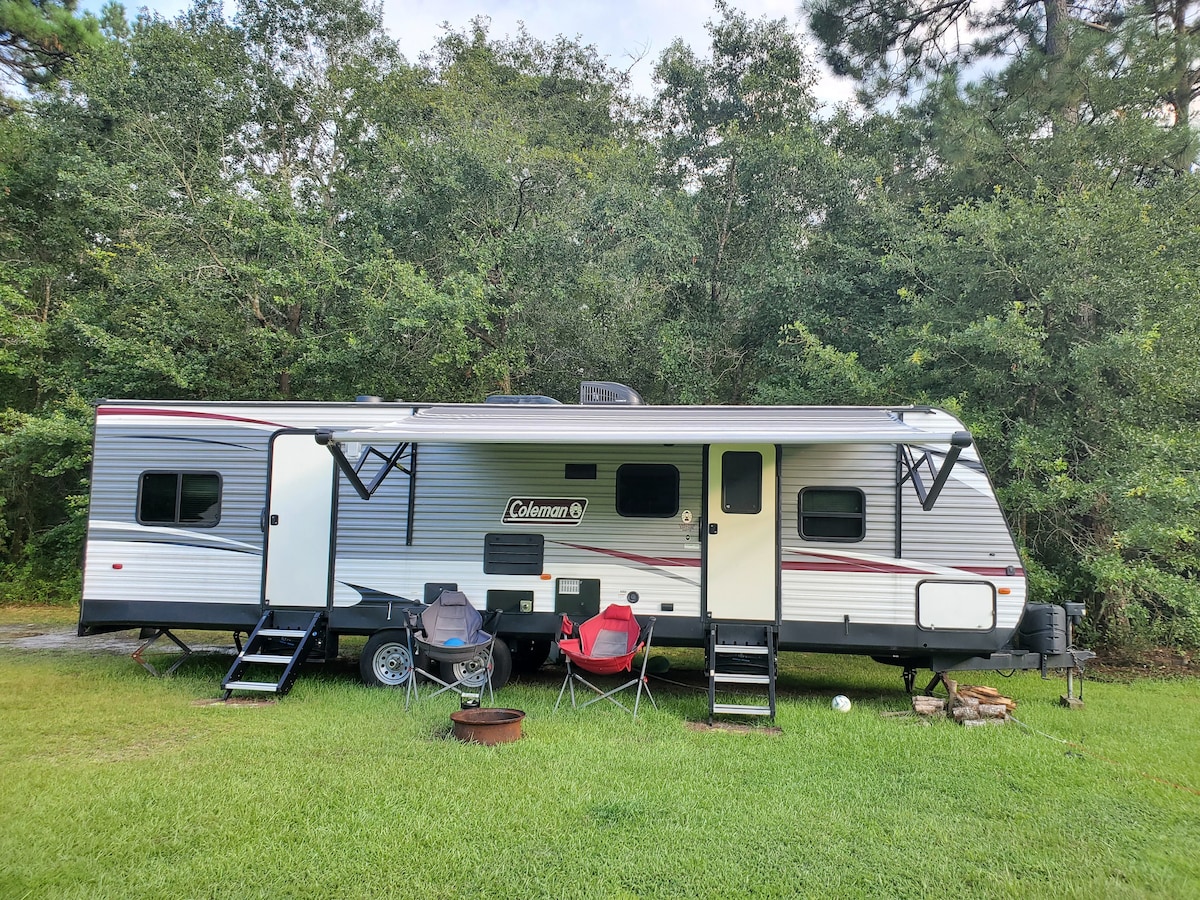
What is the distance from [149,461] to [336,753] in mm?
4115

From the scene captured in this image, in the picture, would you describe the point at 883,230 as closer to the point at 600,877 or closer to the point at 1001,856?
the point at 1001,856

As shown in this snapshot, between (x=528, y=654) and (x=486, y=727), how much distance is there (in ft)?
9.46

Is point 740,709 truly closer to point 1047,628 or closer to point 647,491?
point 647,491

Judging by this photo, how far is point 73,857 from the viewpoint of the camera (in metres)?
3.79

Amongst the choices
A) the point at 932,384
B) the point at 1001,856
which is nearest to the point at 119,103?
the point at 932,384

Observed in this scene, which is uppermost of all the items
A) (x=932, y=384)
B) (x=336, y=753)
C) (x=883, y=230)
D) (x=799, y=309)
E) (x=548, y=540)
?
(x=883, y=230)

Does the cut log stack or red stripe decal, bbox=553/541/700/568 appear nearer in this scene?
the cut log stack

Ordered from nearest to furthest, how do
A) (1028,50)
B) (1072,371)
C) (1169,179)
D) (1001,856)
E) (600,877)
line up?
(600,877) → (1001,856) → (1072,371) → (1169,179) → (1028,50)

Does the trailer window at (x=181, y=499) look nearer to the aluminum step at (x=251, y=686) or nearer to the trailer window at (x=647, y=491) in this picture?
the aluminum step at (x=251, y=686)

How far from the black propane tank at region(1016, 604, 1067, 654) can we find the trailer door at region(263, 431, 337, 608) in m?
6.23

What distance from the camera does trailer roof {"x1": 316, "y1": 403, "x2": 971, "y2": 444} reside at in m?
6.21

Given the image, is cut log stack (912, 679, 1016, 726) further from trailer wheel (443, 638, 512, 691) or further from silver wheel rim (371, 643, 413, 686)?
silver wheel rim (371, 643, 413, 686)

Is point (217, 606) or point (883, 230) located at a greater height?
point (883, 230)

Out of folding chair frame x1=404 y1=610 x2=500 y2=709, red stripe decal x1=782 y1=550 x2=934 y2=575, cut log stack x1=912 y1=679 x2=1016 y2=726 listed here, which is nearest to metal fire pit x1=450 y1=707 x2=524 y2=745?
folding chair frame x1=404 y1=610 x2=500 y2=709
